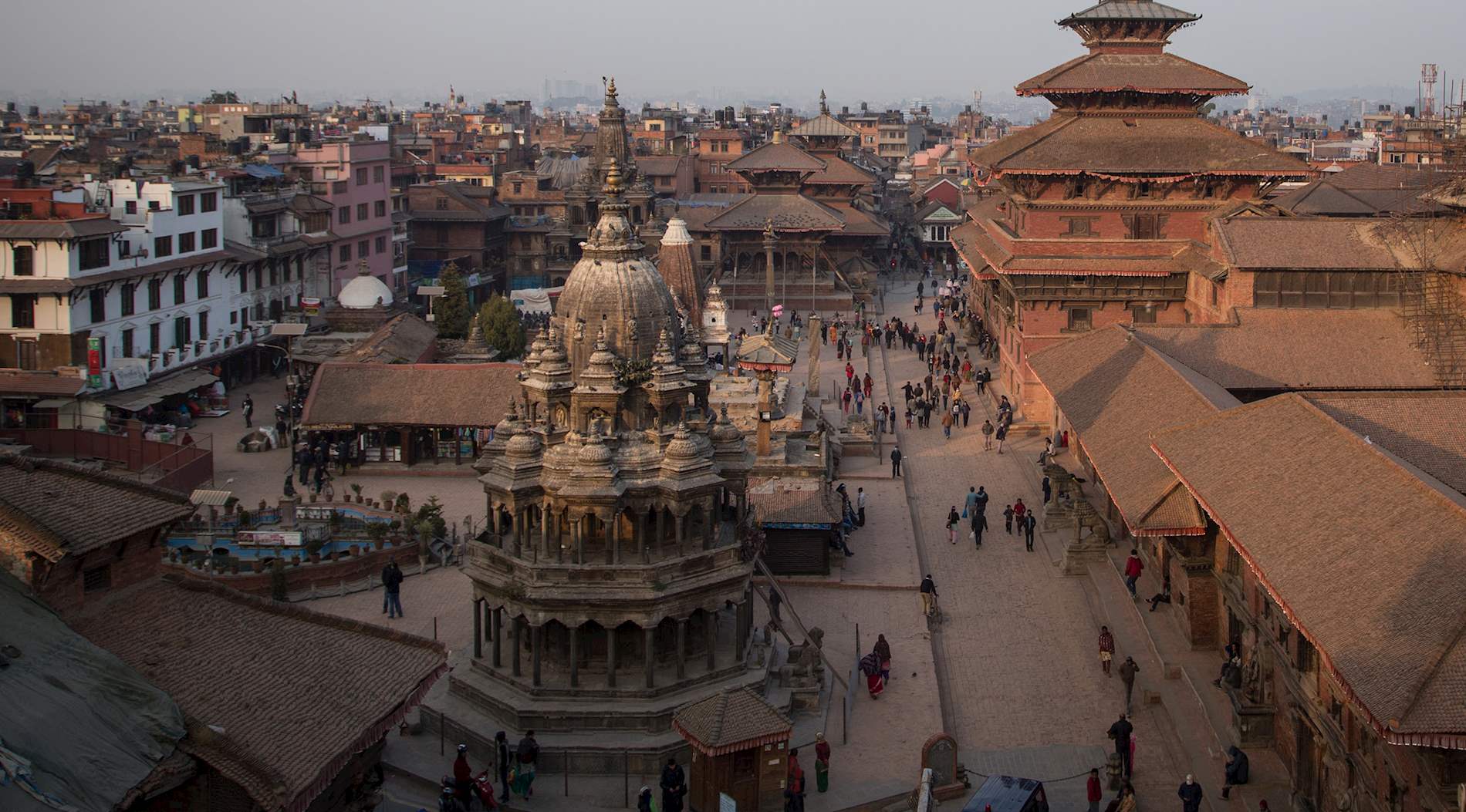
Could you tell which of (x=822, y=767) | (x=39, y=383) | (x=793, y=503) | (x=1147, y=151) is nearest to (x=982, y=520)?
(x=793, y=503)

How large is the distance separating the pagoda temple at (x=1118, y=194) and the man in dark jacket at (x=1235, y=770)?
30079 mm

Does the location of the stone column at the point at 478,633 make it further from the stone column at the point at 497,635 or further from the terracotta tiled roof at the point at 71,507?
the terracotta tiled roof at the point at 71,507

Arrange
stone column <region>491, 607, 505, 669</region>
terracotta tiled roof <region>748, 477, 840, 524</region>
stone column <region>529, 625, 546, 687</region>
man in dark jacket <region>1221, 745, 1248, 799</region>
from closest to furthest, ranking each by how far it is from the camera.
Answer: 1. man in dark jacket <region>1221, 745, 1248, 799</region>
2. stone column <region>529, 625, 546, 687</region>
3. stone column <region>491, 607, 505, 669</region>
4. terracotta tiled roof <region>748, 477, 840, 524</region>

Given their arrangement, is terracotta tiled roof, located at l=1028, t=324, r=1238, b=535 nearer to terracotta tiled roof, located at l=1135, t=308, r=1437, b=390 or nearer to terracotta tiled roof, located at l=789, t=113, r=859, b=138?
terracotta tiled roof, located at l=1135, t=308, r=1437, b=390

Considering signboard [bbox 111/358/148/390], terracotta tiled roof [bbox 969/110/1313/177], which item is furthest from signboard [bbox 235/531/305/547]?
terracotta tiled roof [bbox 969/110/1313/177]

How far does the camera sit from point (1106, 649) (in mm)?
30828

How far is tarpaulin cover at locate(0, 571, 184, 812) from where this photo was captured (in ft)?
53.7

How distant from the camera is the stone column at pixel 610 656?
26984 millimetres

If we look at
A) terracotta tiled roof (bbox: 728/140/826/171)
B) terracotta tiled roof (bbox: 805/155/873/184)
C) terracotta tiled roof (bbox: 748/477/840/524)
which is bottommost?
terracotta tiled roof (bbox: 748/477/840/524)

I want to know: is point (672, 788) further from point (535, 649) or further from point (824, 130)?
point (824, 130)

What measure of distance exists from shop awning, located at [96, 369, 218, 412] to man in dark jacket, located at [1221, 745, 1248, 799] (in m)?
36.7

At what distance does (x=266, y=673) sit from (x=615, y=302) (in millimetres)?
10764

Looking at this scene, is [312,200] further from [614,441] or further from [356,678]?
[356,678]

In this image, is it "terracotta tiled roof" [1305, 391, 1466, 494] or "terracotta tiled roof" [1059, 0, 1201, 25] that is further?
"terracotta tiled roof" [1059, 0, 1201, 25]
